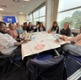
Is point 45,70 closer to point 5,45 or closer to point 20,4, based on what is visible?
point 5,45

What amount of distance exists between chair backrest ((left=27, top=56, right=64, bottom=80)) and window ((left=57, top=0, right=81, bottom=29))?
3.08m

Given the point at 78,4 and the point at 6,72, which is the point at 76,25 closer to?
the point at 78,4

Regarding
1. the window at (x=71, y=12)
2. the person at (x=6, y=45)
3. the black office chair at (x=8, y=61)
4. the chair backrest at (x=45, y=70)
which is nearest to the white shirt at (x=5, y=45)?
the person at (x=6, y=45)

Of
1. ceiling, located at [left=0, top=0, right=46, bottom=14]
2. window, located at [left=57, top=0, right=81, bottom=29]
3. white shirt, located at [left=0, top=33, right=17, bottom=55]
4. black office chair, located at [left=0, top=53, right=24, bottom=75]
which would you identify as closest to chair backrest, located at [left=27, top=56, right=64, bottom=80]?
black office chair, located at [left=0, top=53, right=24, bottom=75]

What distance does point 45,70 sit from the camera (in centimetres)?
86

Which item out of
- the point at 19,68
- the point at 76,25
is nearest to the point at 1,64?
the point at 19,68

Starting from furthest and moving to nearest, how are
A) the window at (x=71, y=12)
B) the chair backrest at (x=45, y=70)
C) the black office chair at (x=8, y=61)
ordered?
the window at (x=71, y=12) → the black office chair at (x=8, y=61) → the chair backrest at (x=45, y=70)

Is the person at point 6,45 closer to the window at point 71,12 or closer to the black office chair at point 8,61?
the black office chair at point 8,61

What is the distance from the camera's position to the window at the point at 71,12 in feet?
11.4

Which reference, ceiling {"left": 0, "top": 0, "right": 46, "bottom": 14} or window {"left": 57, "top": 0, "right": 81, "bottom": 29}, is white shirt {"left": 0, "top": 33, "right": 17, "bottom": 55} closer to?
window {"left": 57, "top": 0, "right": 81, "bottom": 29}

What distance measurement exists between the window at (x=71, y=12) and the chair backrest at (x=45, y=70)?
308cm

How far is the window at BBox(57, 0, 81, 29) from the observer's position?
3.46 meters

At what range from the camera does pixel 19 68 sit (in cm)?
200

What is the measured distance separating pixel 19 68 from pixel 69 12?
354 cm
